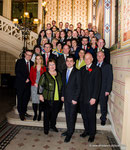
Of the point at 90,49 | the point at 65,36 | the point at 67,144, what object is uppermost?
the point at 65,36

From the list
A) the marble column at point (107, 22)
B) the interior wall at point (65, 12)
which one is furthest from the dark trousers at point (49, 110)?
the interior wall at point (65, 12)

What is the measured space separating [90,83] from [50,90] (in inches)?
33.7

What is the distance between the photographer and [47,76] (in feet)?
10.6

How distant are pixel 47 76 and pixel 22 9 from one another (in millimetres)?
9652

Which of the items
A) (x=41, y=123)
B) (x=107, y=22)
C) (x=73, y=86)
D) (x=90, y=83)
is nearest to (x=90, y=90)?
(x=90, y=83)

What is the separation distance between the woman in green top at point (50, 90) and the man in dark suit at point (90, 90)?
538mm

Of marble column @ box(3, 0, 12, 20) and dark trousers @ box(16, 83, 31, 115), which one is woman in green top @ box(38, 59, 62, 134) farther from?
marble column @ box(3, 0, 12, 20)

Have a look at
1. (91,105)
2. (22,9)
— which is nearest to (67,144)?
(91,105)

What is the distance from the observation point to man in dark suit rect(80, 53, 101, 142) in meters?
2.99

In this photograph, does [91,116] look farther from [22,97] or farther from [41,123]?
[22,97]

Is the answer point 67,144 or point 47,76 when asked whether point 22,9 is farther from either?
point 67,144

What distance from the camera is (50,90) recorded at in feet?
10.6

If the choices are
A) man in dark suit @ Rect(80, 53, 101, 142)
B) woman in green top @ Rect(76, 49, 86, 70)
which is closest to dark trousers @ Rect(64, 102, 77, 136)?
man in dark suit @ Rect(80, 53, 101, 142)

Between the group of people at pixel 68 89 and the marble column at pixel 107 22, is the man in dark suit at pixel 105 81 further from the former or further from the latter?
the marble column at pixel 107 22
